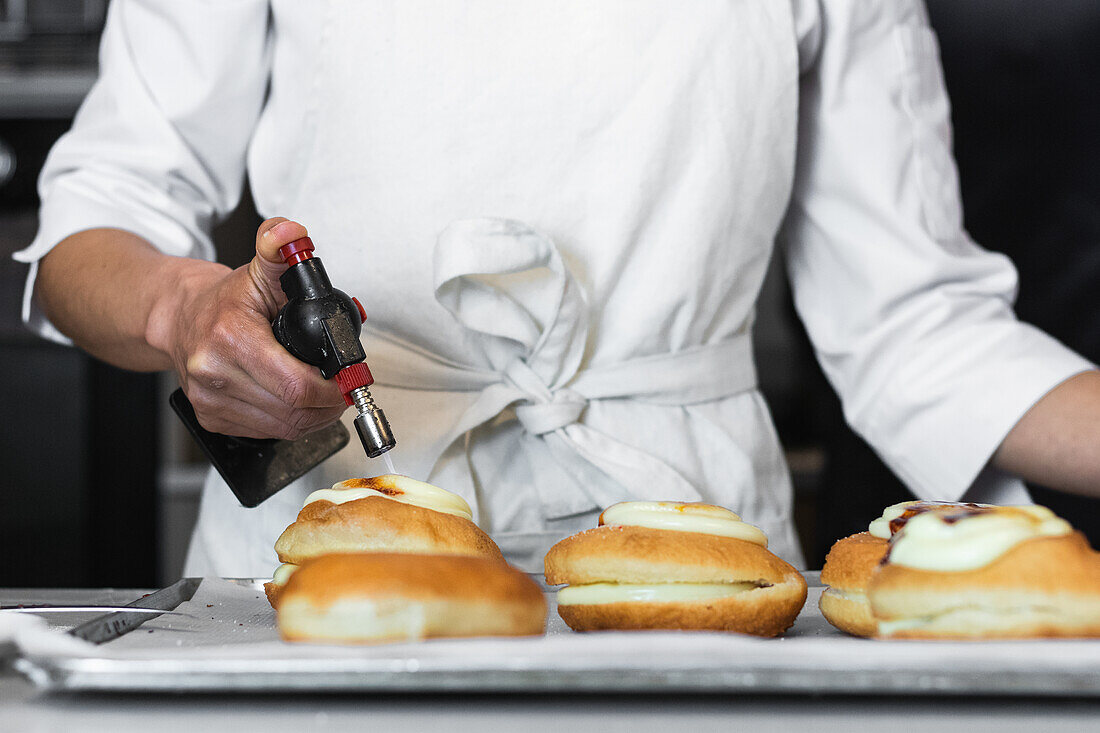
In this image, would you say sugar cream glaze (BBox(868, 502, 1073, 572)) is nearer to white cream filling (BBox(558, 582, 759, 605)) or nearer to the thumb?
white cream filling (BBox(558, 582, 759, 605))

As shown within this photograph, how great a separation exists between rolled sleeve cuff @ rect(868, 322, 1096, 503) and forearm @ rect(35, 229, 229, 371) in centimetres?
62

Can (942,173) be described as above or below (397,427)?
above

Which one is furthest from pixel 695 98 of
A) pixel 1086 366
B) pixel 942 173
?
pixel 1086 366

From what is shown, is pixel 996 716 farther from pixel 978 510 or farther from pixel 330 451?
pixel 330 451

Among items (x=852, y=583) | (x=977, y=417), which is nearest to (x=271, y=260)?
(x=852, y=583)

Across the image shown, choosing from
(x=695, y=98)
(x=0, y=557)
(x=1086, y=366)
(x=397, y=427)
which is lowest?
(x=0, y=557)

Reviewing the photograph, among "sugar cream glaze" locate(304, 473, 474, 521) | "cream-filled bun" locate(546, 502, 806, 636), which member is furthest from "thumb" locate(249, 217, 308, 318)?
"cream-filled bun" locate(546, 502, 806, 636)

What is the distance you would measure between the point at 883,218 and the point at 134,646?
77 cm

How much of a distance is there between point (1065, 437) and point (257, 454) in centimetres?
64

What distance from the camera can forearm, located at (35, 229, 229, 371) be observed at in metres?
0.80

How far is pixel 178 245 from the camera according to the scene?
3.11 feet

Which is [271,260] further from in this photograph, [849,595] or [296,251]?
[849,595]

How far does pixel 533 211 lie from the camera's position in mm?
888

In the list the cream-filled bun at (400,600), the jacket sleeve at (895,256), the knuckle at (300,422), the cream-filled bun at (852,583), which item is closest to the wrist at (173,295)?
the knuckle at (300,422)
